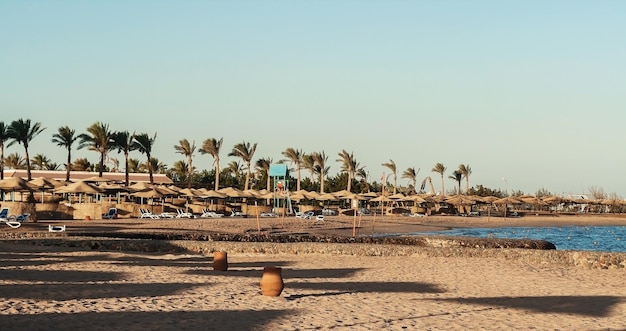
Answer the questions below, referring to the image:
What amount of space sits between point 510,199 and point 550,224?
7369mm

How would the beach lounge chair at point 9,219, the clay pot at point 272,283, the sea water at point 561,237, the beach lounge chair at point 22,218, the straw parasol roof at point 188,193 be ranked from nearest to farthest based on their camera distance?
the clay pot at point 272,283 → the beach lounge chair at point 9,219 → the beach lounge chair at point 22,218 → the sea water at point 561,237 → the straw parasol roof at point 188,193

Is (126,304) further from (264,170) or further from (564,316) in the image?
(264,170)

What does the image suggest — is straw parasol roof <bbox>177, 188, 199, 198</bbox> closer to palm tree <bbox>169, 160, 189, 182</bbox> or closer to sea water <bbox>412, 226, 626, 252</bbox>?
sea water <bbox>412, 226, 626, 252</bbox>

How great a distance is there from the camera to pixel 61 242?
25625 mm

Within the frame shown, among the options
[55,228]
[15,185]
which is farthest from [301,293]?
[15,185]

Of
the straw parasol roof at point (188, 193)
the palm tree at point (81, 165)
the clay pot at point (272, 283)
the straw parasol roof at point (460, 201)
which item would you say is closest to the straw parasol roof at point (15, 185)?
the straw parasol roof at point (188, 193)

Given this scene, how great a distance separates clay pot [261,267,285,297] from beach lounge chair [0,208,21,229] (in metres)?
21.5

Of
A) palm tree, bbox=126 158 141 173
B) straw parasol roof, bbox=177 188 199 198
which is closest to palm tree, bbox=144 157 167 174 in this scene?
palm tree, bbox=126 158 141 173

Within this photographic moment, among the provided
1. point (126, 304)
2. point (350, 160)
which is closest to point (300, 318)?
point (126, 304)

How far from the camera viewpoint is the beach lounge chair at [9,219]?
32.3m

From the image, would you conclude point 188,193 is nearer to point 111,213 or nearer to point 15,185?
point 111,213

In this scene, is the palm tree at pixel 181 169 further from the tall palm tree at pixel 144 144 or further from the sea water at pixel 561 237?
the sea water at pixel 561 237

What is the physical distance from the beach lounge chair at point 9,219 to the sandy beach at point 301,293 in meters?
7.89

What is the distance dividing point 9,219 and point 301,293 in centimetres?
2424
